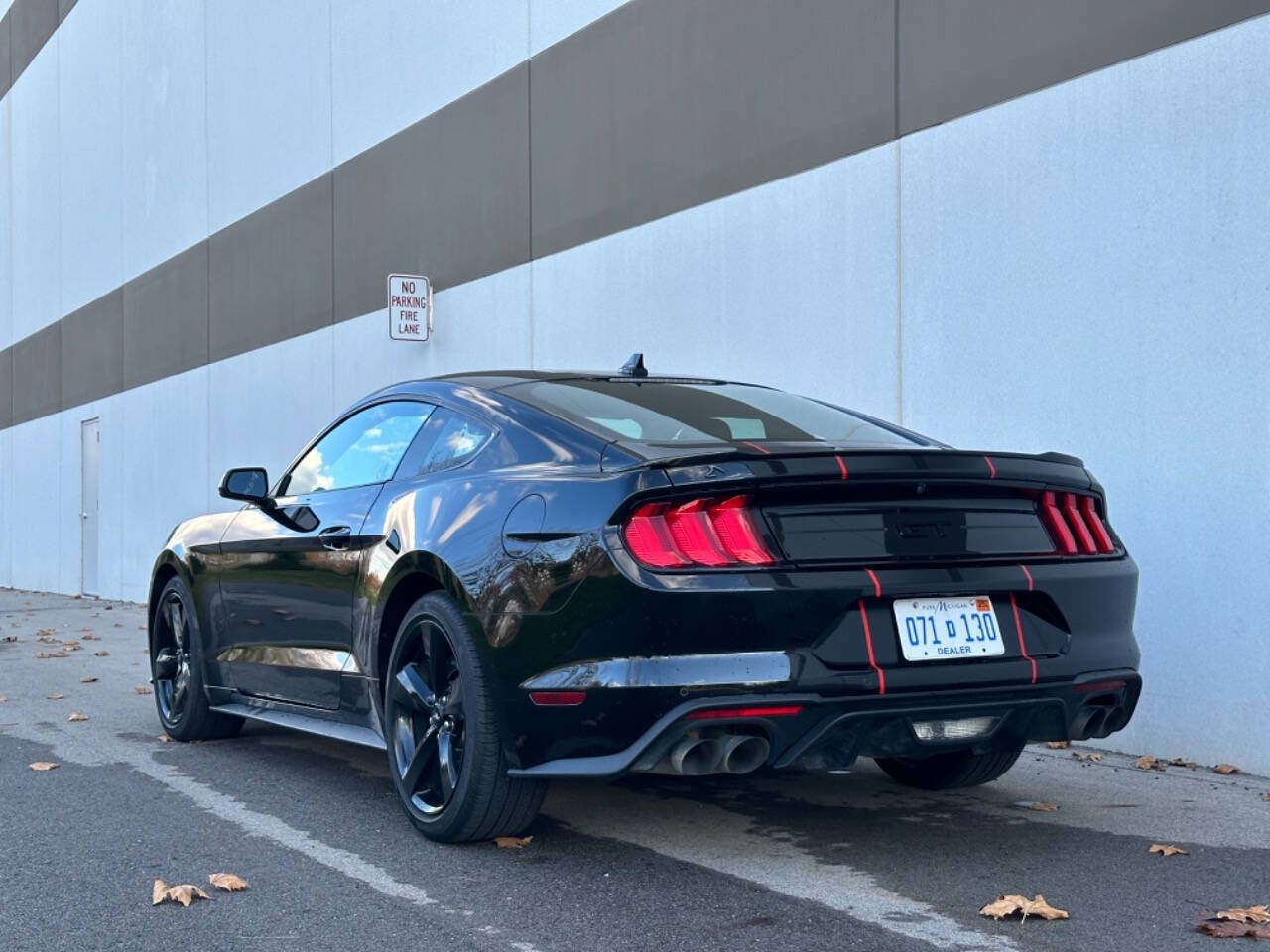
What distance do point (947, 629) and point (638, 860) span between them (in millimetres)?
1159

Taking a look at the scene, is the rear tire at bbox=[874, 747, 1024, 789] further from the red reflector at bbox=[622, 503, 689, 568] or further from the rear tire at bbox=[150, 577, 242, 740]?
the rear tire at bbox=[150, 577, 242, 740]

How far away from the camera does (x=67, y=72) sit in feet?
79.3

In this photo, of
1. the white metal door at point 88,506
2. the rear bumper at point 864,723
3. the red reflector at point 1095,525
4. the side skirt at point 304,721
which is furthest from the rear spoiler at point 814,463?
the white metal door at point 88,506

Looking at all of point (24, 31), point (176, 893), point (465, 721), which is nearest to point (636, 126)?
point (465, 721)

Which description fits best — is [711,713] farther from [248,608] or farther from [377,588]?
[248,608]

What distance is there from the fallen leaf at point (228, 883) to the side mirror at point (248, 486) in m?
A: 2.09

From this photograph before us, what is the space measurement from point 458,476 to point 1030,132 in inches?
151

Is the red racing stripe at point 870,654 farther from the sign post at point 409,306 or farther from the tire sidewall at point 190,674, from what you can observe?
the sign post at point 409,306

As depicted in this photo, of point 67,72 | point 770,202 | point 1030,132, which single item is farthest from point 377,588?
point 67,72

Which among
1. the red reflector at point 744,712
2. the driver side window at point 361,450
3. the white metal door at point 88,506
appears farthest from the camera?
the white metal door at point 88,506

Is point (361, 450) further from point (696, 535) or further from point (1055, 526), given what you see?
point (1055, 526)

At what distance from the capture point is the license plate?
406cm

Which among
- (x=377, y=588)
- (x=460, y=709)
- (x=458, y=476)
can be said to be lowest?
(x=460, y=709)

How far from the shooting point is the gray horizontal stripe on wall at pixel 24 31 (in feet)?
82.9
